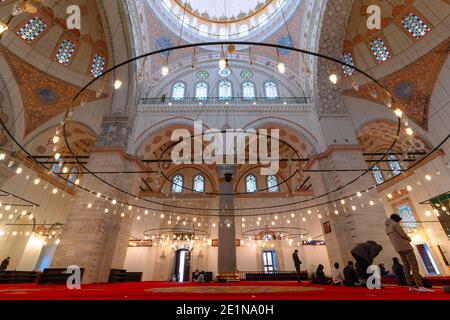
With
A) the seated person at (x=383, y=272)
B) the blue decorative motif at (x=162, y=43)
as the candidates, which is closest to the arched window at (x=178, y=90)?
the blue decorative motif at (x=162, y=43)

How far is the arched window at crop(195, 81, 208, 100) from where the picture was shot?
12.8m

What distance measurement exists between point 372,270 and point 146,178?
13704mm

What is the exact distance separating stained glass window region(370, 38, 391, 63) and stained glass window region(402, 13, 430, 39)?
1.03m

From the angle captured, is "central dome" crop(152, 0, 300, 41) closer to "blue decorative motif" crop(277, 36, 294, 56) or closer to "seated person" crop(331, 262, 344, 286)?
"blue decorative motif" crop(277, 36, 294, 56)

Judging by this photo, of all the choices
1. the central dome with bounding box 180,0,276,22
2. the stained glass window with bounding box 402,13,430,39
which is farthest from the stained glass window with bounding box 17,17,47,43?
the stained glass window with bounding box 402,13,430,39

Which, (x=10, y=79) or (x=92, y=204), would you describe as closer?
(x=92, y=204)

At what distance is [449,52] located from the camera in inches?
362

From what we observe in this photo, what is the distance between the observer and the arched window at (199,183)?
16.3 meters

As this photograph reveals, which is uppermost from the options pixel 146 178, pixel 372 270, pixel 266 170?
pixel 266 170

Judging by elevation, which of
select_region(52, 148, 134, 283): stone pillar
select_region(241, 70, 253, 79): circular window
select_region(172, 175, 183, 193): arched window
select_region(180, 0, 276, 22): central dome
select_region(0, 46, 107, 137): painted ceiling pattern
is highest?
select_region(180, 0, 276, 22): central dome

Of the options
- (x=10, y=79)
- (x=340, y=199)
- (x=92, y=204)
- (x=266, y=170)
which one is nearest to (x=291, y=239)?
(x=266, y=170)

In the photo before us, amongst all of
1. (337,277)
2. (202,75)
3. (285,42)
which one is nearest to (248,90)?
(202,75)

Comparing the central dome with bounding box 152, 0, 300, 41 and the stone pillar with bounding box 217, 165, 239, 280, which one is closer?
the stone pillar with bounding box 217, 165, 239, 280

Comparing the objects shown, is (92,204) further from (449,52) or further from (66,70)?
(449,52)
